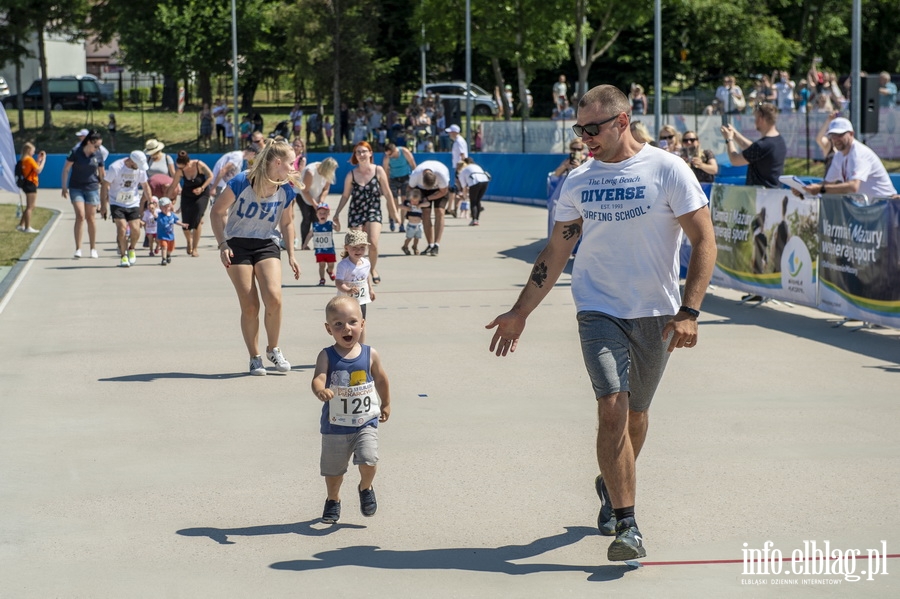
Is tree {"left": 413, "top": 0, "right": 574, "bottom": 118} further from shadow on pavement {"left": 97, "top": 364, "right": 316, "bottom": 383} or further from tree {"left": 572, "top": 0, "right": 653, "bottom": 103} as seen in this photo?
shadow on pavement {"left": 97, "top": 364, "right": 316, "bottom": 383}

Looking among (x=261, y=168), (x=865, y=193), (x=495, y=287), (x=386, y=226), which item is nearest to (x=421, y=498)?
(x=261, y=168)

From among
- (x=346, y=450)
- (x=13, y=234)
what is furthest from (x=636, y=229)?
(x=13, y=234)

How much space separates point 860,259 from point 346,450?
7211mm

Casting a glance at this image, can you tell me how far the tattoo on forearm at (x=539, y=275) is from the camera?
18.8 ft

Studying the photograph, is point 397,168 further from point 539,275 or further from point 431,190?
point 539,275

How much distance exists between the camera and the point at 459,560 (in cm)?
543

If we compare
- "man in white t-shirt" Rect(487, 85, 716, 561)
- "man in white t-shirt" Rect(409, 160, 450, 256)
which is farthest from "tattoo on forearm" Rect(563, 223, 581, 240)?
"man in white t-shirt" Rect(409, 160, 450, 256)

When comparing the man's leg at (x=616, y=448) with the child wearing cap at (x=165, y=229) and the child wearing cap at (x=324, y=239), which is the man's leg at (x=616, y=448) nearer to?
the child wearing cap at (x=324, y=239)

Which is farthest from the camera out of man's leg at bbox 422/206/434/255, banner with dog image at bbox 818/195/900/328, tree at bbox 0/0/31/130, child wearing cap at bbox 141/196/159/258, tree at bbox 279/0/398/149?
tree at bbox 0/0/31/130

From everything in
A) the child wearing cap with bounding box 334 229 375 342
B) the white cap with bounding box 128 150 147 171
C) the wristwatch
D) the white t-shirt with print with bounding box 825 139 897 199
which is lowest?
the child wearing cap with bounding box 334 229 375 342

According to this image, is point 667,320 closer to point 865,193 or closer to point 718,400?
point 718,400

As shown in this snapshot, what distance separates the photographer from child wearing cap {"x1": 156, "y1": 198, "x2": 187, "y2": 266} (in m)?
19.1

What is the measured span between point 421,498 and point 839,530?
197cm

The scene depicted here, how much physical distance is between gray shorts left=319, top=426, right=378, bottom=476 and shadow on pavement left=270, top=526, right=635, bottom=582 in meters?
0.44
